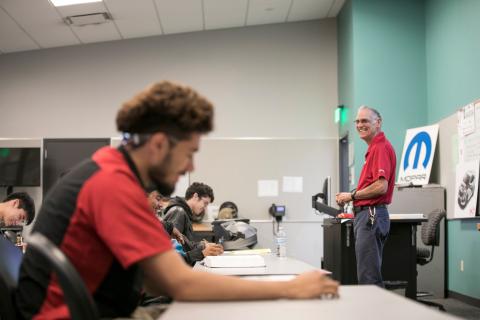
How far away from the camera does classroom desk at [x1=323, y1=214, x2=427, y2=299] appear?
437cm

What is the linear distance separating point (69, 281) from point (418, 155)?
5.54 meters

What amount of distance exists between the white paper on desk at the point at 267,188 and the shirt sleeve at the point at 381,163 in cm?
371

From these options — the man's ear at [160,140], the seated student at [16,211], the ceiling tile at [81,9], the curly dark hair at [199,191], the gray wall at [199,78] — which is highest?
the ceiling tile at [81,9]

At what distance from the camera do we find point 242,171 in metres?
7.53

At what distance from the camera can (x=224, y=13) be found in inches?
283

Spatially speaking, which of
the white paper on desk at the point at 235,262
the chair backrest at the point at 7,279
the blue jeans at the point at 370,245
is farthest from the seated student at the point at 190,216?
the chair backrest at the point at 7,279

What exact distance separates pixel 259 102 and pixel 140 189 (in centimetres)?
649

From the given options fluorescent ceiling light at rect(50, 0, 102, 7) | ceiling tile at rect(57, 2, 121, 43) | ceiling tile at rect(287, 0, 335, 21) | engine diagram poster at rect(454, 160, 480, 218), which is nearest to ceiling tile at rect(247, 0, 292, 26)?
ceiling tile at rect(287, 0, 335, 21)

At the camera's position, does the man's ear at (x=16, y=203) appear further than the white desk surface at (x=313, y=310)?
Yes

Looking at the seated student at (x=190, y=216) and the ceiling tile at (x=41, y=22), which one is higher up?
the ceiling tile at (x=41, y=22)

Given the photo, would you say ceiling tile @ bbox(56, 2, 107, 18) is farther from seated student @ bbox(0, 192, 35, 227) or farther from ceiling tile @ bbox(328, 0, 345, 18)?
seated student @ bbox(0, 192, 35, 227)

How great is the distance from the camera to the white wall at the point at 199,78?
7691 mm

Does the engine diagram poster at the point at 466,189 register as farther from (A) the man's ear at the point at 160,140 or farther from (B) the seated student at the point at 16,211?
(A) the man's ear at the point at 160,140

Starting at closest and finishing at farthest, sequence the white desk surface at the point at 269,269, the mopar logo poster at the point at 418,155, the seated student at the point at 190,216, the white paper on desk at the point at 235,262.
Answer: the white desk surface at the point at 269,269 < the white paper on desk at the point at 235,262 < the seated student at the point at 190,216 < the mopar logo poster at the point at 418,155
